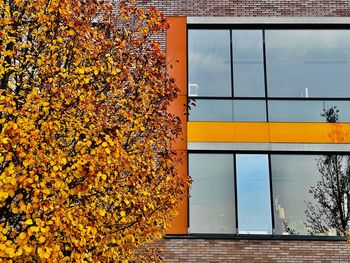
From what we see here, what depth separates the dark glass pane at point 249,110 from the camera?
13.9m

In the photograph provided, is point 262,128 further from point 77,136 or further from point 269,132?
point 77,136

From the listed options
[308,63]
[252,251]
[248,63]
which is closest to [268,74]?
[248,63]

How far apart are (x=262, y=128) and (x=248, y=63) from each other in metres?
2.11

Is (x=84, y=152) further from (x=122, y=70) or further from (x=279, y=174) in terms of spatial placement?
(x=279, y=174)

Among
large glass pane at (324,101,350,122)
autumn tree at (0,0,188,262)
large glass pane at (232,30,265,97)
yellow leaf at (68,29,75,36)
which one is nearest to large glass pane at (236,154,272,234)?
large glass pane at (232,30,265,97)

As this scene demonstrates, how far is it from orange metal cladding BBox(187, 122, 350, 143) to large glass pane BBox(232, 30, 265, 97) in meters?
1.01

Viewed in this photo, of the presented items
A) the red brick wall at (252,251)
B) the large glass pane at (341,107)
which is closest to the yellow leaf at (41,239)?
the red brick wall at (252,251)

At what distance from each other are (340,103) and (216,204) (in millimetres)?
4653

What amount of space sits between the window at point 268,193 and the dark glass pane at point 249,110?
104 centimetres

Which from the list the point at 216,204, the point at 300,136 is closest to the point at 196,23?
the point at 300,136

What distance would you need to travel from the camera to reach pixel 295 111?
1397cm

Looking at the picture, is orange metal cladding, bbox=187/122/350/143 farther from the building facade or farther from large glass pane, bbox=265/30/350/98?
large glass pane, bbox=265/30/350/98

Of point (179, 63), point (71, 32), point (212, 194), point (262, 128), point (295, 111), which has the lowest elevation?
point (212, 194)

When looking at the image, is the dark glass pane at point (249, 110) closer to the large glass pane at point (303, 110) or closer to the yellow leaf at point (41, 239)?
the large glass pane at point (303, 110)
